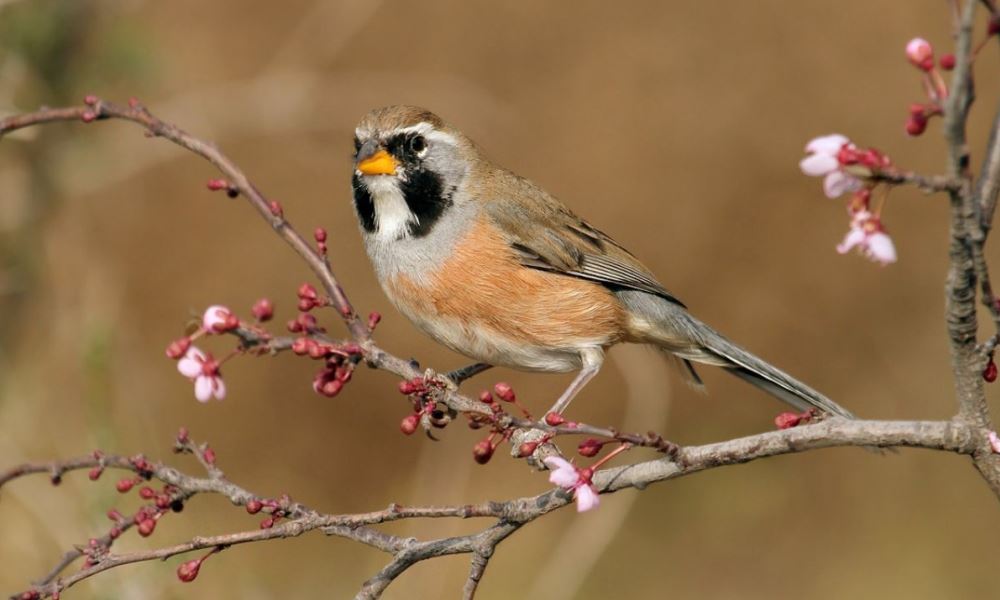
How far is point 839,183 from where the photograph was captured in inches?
100

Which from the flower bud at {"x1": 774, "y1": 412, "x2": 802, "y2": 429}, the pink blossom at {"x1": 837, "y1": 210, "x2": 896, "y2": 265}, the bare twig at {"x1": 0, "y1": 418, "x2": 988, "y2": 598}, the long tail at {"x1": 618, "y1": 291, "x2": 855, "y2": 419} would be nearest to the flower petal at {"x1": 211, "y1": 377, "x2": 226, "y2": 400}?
the bare twig at {"x1": 0, "y1": 418, "x2": 988, "y2": 598}

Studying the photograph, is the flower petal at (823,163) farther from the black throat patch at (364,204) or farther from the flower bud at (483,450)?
the black throat patch at (364,204)

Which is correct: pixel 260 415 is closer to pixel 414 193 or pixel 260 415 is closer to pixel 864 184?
pixel 414 193

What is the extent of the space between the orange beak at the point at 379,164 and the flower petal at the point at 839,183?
Result: 2.44 meters

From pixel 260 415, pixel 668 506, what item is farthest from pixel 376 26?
pixel 668 506

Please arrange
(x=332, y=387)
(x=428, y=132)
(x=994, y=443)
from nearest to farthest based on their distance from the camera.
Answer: (x=994, y=443) < (x=332, y=387) < (x=428, y=132)

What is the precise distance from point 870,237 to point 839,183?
0.17 m

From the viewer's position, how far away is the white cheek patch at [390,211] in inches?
188

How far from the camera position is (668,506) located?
9.30m

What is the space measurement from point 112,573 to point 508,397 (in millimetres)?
2035

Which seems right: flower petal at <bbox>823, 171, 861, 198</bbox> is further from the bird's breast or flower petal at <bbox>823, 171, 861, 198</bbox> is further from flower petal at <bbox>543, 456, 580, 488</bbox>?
the bird's breast

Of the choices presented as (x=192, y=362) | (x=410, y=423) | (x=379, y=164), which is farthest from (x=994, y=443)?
(x=379, y=164)

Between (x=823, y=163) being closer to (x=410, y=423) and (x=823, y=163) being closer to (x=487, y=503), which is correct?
(x=487, y=503)

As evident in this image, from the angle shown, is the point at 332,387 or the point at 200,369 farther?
the point at 332,387
